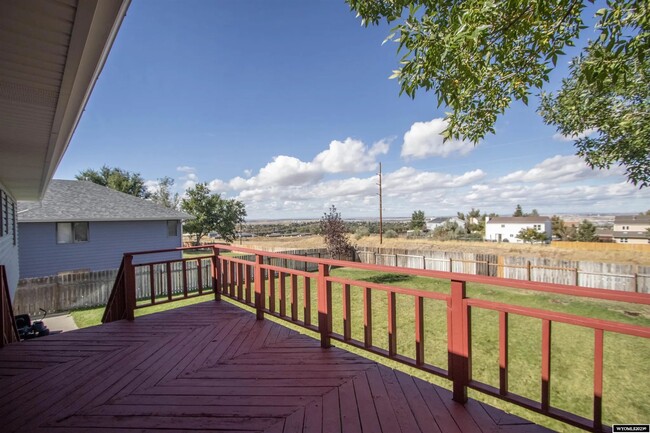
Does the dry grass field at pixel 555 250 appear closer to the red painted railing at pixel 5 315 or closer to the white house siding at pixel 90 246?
the white house siding at pixel 90 246

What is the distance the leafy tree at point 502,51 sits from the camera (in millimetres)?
2236

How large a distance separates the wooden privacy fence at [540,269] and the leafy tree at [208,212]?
13718mm

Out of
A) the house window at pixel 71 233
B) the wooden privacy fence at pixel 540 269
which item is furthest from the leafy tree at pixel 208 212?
the wooden privacy fence at pixel 540 269

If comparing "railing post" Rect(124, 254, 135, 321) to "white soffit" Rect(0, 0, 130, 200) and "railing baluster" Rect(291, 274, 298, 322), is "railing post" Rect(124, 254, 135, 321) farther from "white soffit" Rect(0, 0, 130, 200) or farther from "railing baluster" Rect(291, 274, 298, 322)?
"railing baluster" Rect(291, 274, 298, 322)

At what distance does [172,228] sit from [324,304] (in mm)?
14292

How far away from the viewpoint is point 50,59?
1.98 meters

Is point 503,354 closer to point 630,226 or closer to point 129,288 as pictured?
point 129,288

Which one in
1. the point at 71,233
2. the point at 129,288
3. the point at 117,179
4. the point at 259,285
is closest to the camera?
the point at 259,285

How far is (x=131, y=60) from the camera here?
7.61 metres

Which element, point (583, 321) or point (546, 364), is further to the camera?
point (546, 364)

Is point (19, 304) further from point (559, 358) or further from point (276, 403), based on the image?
point (559, 358)

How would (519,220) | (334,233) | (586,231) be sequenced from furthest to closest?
1. (519,220)
2. (586,231)
3. (334,233)

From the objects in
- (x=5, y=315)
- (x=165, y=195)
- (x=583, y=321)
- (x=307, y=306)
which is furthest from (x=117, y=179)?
(x=583, y=321)

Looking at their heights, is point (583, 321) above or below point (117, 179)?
below
